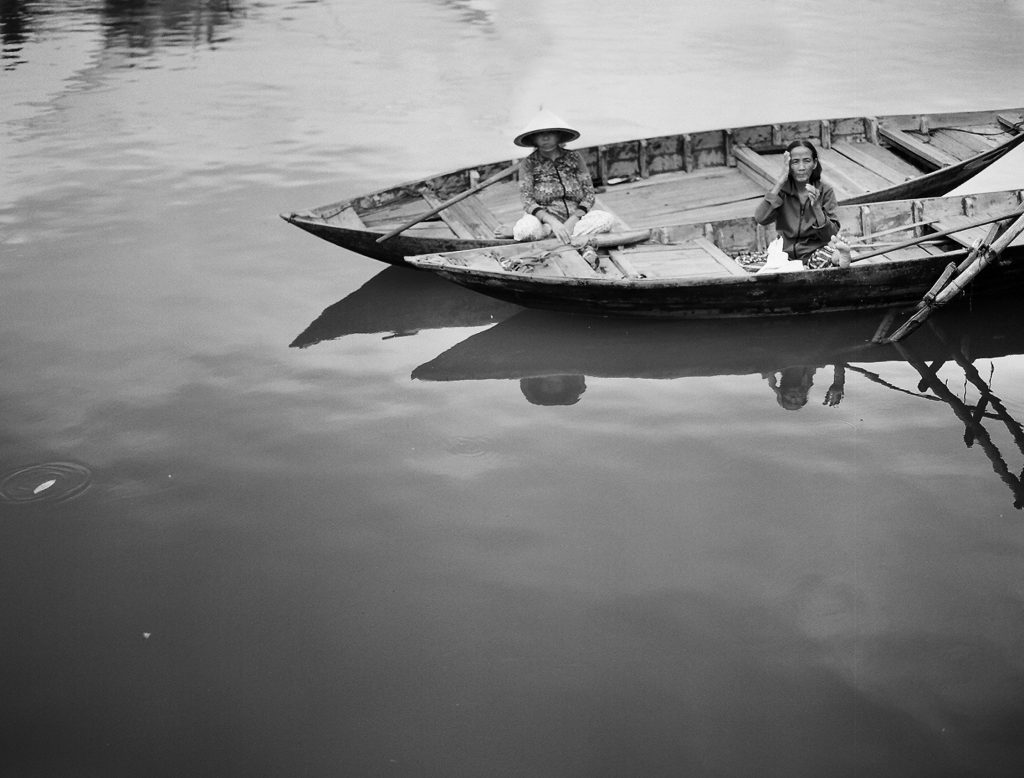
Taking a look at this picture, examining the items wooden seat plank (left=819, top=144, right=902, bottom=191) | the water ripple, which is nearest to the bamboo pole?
wooden seat plank (left=819, top=144, right=902, bottom=191)

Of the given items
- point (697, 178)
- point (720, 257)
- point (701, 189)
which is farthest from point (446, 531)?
point (697, 178)

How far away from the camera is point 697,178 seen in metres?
8.62

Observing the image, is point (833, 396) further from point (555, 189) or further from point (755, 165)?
point (755, 165)

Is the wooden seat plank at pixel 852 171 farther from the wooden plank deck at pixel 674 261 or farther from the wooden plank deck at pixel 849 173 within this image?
the wooden plank deck at pixel 674 261

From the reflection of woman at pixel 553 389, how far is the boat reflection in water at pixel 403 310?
3.09ft

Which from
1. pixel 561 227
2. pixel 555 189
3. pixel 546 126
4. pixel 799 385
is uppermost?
pixel 546 126

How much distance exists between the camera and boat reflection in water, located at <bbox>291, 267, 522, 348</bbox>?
23.5 feet

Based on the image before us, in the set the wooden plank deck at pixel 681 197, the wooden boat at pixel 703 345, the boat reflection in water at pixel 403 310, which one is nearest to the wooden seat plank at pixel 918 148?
the wooden plank deck at pixel 681 197

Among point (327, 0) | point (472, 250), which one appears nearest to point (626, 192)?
point (472, 250)

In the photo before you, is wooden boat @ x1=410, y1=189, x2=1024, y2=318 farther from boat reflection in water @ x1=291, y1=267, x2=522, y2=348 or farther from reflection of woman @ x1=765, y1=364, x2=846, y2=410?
boat reflection in water @ x1=291, y1=267, x2=522, y2=348

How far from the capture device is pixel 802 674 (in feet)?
13.0

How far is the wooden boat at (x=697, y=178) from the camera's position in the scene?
7.39 m

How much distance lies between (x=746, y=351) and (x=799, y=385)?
497 mm

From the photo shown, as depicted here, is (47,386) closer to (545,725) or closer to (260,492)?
(260,492)
